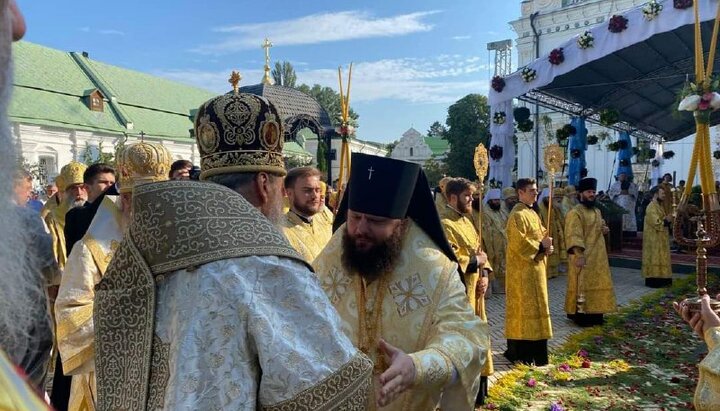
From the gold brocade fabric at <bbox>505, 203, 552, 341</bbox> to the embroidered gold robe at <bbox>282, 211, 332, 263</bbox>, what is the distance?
242cm

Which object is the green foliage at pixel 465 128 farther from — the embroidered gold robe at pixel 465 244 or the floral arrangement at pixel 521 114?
the embroidered gold robe at pixel 465 244

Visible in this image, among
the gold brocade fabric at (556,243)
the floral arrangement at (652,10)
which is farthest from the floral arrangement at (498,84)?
the floral arrangement at (652,10)

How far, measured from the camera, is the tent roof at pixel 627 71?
11.7 metres

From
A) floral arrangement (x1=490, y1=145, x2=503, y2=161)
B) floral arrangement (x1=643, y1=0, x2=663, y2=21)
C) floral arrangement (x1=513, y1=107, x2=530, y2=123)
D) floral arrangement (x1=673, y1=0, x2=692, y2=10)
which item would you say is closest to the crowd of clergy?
floral arrangement (x1=673, y1=0, x2=692, y2=10)

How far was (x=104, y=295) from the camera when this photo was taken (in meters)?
1.50

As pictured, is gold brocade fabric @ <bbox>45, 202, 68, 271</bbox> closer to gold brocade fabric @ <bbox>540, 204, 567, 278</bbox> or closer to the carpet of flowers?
the carpet of flowers

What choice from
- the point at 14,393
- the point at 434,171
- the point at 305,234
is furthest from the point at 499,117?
the point at 434,171

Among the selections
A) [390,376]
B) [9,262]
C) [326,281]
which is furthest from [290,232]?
[9,262]

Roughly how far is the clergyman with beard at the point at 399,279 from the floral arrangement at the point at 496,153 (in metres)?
11.5

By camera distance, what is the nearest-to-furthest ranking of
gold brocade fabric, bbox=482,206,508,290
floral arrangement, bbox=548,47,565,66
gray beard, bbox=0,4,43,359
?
gray beard, bbox=0,4,43,359, gold brocade fabric, bbox=482,206,508,290, floral arrangement, bbox=548,47,565,66

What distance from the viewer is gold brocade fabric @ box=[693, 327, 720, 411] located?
259cm

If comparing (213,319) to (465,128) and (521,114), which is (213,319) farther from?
(465,128)

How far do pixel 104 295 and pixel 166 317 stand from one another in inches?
9.4

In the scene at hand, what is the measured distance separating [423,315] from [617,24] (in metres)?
11.4
